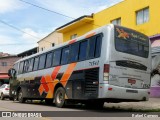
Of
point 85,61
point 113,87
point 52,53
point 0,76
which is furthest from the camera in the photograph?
point 0,76

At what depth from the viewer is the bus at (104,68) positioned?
506 inches

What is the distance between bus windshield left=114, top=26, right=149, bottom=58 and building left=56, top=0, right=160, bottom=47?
29.8ft

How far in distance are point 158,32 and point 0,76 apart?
2007 inches

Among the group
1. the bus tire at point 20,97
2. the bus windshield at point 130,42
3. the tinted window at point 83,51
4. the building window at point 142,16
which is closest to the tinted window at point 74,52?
the tinted window at point 83,51

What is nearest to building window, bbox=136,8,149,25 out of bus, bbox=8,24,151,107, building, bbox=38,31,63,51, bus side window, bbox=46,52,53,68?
bus side window, bbox=46,52,53,68

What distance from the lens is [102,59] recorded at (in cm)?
1291

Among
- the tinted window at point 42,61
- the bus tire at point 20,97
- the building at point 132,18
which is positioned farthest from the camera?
the building at point 132,18

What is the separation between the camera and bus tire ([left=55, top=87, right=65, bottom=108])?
15852 mm

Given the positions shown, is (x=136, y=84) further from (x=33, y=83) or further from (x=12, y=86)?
(x=12, y=86)

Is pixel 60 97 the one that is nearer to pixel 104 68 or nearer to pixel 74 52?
pixel 74 52

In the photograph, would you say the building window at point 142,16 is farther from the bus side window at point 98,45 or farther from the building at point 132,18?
the bus side window at point 98,45

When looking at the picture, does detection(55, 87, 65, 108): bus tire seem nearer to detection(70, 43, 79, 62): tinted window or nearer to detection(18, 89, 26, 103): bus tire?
detection(70, 43, 79, 62): tinted window

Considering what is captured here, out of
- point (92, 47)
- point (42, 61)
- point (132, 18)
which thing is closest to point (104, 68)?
point (92, 47)

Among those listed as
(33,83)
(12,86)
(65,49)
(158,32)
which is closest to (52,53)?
(65,49)
